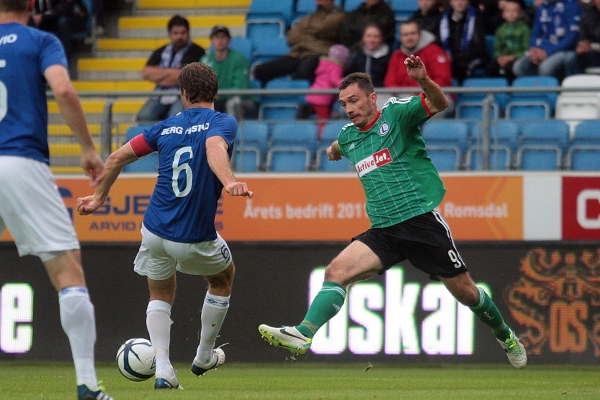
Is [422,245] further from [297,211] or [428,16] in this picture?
[428,16]

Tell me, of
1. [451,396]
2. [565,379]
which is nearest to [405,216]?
[451,396]

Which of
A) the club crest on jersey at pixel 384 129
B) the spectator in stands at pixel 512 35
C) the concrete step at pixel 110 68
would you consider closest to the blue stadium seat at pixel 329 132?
the spectator in stands at pixel 512 35

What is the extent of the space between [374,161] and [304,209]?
3.46m

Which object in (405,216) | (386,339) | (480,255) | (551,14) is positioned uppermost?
(551,14)

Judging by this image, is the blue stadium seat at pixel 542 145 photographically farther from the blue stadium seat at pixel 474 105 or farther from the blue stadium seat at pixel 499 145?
the blue stadium seat at pixel 474 105

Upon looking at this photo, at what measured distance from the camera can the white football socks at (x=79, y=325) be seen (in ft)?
18.0

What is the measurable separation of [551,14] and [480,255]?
3712mm

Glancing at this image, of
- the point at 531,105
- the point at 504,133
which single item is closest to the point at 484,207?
the point at 504,133

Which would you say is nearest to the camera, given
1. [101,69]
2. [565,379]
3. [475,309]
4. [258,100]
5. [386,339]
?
[475,309]

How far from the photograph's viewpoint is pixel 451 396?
6.86 metres

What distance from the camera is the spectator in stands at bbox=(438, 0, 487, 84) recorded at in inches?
509

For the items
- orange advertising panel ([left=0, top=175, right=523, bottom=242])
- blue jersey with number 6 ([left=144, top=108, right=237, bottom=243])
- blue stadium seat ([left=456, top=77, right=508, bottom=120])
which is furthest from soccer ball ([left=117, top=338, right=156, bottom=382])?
blue stadium seat ([left=456, top=77, right=508, bottom=120])

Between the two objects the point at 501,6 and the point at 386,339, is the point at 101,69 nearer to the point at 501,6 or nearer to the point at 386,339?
the point at 501,6

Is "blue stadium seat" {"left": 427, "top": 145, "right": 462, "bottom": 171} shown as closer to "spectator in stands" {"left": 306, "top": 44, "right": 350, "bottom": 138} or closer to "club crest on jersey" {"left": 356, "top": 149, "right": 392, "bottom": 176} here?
"spectator in stands" {"left": 306, "top": 44, "right": 350, "bottom": 138}
